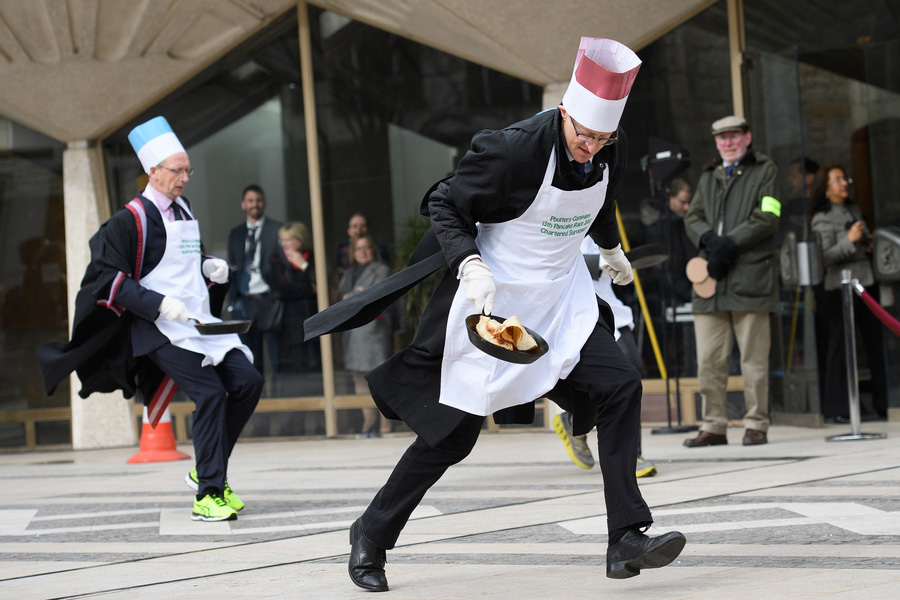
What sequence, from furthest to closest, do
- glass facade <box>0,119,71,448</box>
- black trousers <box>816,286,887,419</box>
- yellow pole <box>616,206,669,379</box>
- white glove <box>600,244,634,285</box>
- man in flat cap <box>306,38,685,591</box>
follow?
glass facade <box>0,119,71,448</box>
yellow pole <box>616,206,669,379</box>
black trousers <box>816,286,887,419</box>
white glove <box>600,244,634,285</box>
man in flat cap <box>306,38,685,591</box>

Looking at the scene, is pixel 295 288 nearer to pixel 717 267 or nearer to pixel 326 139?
pixel 326 139

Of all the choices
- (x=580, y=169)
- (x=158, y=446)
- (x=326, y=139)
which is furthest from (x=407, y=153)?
(x=580, y=169)

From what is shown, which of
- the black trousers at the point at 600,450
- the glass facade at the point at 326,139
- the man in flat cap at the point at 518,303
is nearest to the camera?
the black trousers at the point at 600,450

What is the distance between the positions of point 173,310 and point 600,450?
267 centimetres

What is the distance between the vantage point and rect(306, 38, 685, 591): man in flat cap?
12.1 feet

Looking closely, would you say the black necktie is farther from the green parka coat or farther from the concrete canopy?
the concrete canopy

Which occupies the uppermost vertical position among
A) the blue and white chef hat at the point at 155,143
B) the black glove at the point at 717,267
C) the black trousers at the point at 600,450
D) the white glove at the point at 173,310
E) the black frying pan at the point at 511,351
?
the blue and white chef hat at the point at 155,143

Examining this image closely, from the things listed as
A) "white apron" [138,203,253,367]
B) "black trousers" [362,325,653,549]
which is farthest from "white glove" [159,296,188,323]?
"black trousers" [362,325,653,549]

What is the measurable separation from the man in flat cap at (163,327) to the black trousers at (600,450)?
1935 mm

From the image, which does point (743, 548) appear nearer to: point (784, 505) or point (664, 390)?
point (784, 505)

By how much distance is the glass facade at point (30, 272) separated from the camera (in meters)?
11.1

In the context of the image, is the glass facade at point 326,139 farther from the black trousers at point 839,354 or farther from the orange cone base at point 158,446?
the black trousers at point 839,354

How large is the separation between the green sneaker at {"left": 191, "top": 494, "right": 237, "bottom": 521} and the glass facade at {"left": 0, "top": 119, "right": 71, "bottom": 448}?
19.8 ft

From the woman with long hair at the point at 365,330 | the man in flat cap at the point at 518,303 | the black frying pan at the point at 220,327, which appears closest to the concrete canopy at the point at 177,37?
the woman with long hair at the point at 365,330
